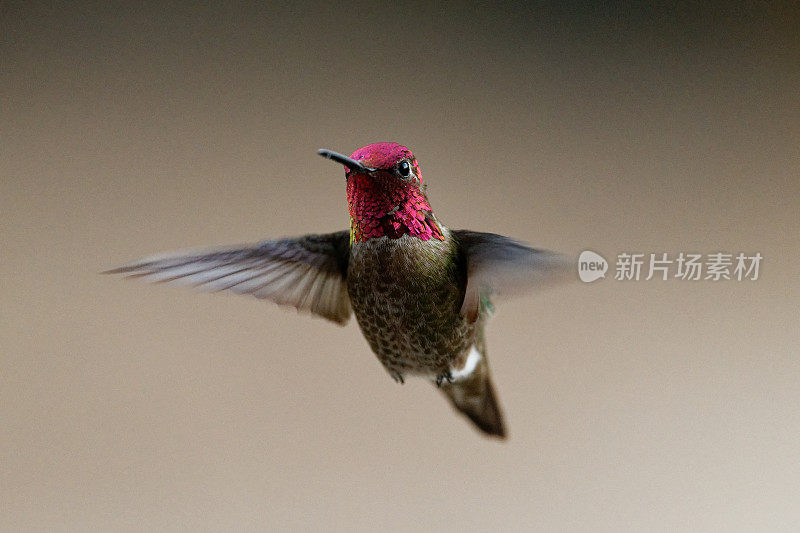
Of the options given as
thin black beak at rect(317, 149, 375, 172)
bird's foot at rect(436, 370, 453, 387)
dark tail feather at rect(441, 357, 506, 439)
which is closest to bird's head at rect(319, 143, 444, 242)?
thin black beak at rect(317, 149, 375, 172)

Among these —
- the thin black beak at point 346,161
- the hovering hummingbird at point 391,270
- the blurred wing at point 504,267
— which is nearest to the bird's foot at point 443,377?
the hovering hummingbird at point 391,270

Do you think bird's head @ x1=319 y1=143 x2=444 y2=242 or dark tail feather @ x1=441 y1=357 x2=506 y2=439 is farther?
dark tail feather @ x1=441 y1=357 x2=506 y2=439

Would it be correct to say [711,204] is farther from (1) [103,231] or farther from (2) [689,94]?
(1) [103,231]

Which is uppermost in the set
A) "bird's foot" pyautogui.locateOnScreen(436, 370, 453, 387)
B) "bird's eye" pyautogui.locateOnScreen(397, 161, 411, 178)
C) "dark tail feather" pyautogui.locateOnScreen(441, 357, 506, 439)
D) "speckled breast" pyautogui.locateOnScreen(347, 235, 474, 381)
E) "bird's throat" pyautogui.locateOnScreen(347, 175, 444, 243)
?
"bird's eye" pyautogui.locateOnScreen(397, 161, 411, 178)

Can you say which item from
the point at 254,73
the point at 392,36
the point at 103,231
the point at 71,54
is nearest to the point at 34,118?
the point at 71,54

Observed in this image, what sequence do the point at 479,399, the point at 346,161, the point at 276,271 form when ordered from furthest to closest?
1. the point at 479,399
2. the point at 276,271
3. the point at 346,161

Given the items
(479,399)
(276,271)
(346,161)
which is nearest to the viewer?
(346,161)

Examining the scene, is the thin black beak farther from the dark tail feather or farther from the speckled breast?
the dark tail feather

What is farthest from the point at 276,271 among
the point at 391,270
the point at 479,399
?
the point at 479,399

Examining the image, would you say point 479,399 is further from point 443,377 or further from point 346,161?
point 346,161
